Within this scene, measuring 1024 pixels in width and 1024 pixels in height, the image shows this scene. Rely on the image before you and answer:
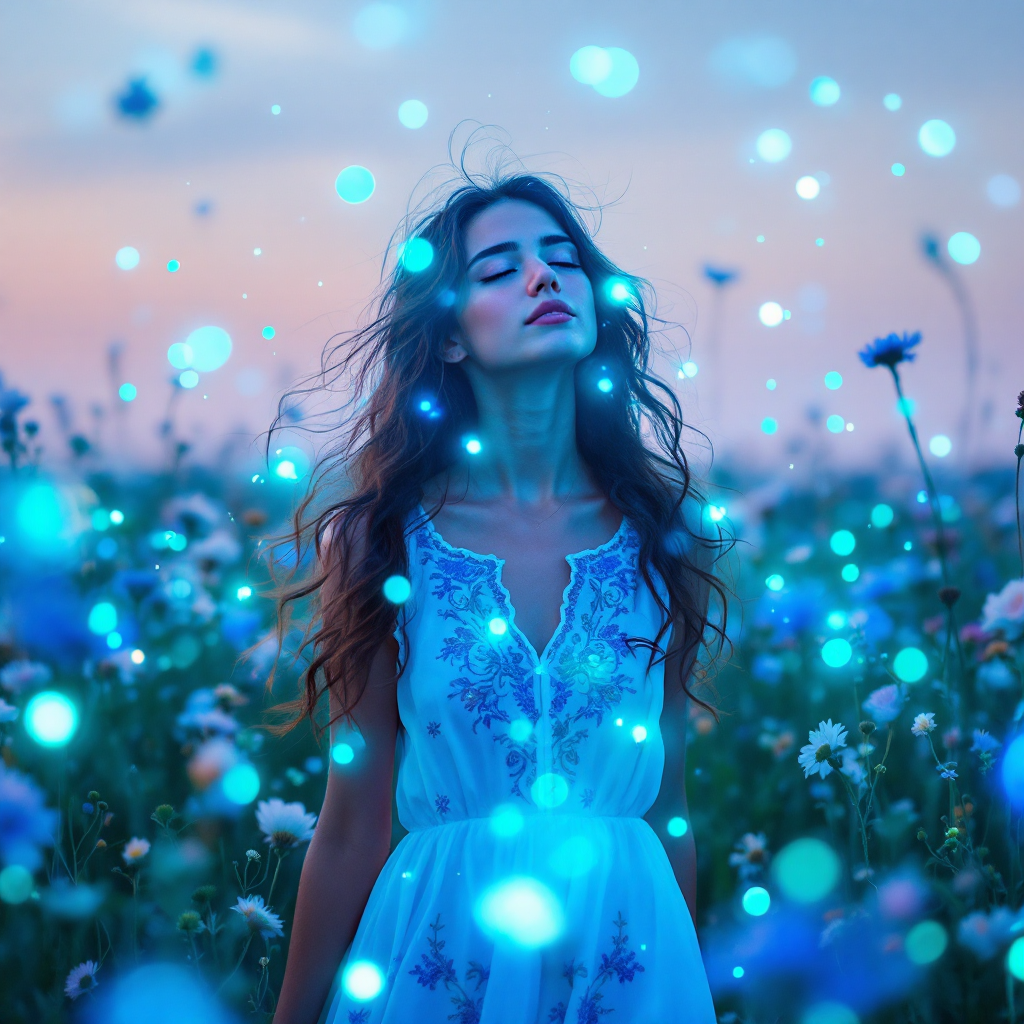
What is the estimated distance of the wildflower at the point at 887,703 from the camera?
1.88 meters

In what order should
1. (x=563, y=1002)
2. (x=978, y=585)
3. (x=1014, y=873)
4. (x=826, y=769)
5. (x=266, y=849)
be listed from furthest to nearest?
(x=978, y=585) → (x=266, y=849) → (x=826, y=769) → (x=1014, y=873) → (x=563, y=1002)

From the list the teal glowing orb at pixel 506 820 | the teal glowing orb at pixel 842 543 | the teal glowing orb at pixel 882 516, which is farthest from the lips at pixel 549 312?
the teal glowing orb at pixel 842 543

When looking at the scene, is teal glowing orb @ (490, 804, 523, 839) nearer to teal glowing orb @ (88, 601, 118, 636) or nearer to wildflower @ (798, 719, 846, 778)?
wildflower @ (798, 719, 846, 778)

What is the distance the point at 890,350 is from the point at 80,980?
1.91 meters

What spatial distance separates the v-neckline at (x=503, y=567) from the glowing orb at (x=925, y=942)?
89cm

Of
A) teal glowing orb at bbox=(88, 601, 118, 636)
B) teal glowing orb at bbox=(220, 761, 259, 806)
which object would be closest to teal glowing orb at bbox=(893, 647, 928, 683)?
teal glowing orb at bbox=(220, 761, 259, 806)

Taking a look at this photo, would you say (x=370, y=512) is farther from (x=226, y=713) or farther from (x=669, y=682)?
(x=226, y=713)

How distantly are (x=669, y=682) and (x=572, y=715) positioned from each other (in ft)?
1.07

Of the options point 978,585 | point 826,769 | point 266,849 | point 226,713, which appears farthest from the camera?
point 978,585

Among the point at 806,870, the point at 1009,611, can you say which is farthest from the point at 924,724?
the point at 806,870

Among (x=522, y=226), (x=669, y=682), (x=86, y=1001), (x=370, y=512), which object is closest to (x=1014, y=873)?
(x=669, y=682)

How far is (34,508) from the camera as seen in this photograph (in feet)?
7.78

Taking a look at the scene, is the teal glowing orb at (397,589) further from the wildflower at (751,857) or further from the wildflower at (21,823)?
the wildflower at (751,857)

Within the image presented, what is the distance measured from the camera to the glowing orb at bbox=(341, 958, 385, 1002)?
55.1 inches
